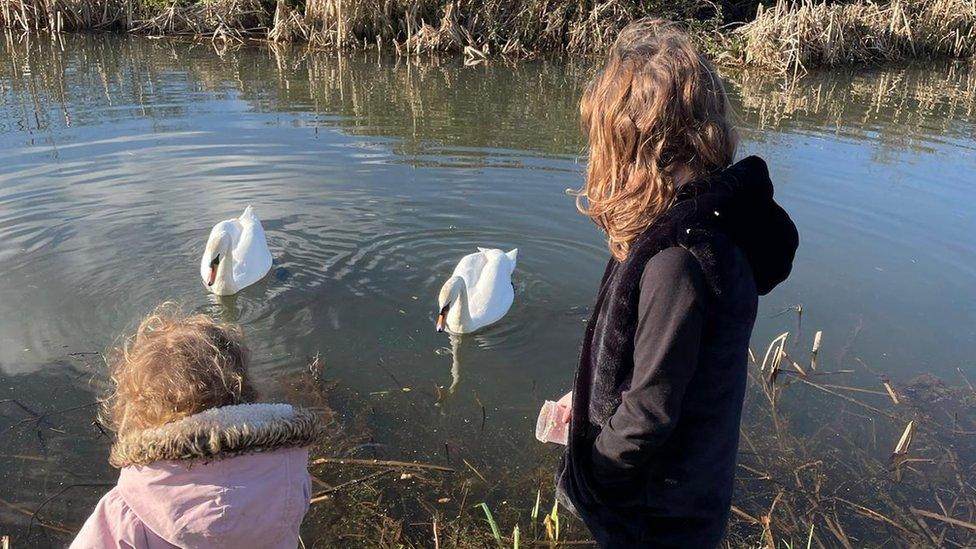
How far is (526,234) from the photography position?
7105 mm

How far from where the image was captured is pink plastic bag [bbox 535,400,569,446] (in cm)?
250

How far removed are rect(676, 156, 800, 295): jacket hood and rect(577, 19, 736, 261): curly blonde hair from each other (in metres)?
0.07

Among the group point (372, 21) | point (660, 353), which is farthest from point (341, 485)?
point (372, 21)

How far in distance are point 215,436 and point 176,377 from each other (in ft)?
0.71

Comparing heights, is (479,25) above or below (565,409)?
above

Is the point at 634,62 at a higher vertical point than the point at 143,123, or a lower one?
higher

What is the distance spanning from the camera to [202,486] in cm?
192

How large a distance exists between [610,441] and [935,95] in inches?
605

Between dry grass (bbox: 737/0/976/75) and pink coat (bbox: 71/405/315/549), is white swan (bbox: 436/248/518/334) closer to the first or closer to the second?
pink coat (bbox: 71/405/315/549)

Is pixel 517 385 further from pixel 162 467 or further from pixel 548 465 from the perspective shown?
pixel 162 467

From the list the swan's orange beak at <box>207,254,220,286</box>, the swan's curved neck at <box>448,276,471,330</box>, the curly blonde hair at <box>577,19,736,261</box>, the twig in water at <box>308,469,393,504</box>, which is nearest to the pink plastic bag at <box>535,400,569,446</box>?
the curly blonde hair at <box>577,19,736,261</box>

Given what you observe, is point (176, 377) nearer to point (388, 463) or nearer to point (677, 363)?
point (677, 363)

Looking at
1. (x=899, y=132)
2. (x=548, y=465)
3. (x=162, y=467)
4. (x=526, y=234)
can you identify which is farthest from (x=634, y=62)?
(x=899, y=132)

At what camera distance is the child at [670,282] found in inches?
70.7
